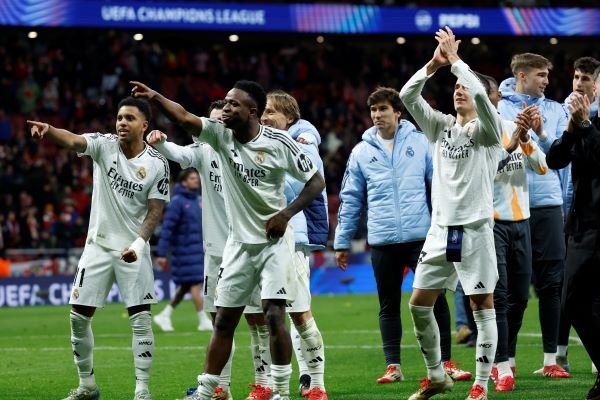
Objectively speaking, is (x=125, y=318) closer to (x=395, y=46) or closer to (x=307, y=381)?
(x=307, y=381)

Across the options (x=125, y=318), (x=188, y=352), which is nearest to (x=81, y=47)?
(x=125, y=318)

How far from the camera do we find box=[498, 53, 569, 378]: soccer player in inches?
381

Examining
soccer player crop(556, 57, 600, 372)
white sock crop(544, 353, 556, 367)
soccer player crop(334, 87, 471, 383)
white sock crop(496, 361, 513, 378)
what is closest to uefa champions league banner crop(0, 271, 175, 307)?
soccer player crop(334, 87, 471, 383)

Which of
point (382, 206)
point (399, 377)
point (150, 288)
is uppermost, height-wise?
point (382, 206)

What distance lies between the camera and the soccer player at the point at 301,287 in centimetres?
823

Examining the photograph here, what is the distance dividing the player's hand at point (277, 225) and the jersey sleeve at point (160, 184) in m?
1.46

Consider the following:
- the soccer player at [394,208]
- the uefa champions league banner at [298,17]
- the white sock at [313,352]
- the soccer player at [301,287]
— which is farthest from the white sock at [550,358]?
the uefa champions league banner at [298,17]

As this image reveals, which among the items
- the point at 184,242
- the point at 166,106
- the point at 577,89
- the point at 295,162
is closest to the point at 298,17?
the point at 184,242

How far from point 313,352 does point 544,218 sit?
9.29 feet

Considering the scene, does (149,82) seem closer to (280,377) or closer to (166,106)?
(280,377)

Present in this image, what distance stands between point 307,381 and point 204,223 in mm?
1585

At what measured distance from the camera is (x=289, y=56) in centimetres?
3475

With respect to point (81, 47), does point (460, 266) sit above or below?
below

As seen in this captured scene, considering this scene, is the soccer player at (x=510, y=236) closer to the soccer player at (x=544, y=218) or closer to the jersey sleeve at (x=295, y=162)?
the soccer player at (x=544, y=218)
